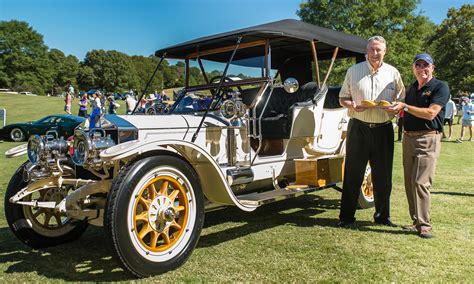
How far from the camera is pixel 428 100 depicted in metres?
4.16

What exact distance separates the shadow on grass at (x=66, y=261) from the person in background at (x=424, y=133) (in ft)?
9.69

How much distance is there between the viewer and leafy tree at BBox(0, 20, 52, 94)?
7156 centimetres

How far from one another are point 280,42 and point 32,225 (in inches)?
133

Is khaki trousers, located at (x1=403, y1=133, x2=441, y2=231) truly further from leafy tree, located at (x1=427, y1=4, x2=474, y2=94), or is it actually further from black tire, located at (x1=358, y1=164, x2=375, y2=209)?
leafy tree, located at (x1=427, y1=4, x2=474, y2=94)

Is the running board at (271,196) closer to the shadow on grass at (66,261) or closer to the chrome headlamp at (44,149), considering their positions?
the shadow on grass at (66,261)

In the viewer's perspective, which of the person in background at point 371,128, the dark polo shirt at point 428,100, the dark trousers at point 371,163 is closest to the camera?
the dark polo shirt at point 428,100

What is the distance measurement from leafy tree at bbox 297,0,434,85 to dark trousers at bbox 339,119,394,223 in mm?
28281

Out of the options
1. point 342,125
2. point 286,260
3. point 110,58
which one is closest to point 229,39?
point 342,125

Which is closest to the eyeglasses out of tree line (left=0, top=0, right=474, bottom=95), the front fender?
tree line (left=0, top=0, right=474, bottom=95)

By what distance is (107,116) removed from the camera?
3744 mm

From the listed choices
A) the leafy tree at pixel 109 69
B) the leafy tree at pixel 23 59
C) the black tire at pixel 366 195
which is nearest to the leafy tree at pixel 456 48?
the black tire at pixel 366 195

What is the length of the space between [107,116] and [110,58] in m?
98.9

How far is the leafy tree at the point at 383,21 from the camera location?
31.3m

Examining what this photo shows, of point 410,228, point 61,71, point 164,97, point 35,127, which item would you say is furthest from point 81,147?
point 61,71
